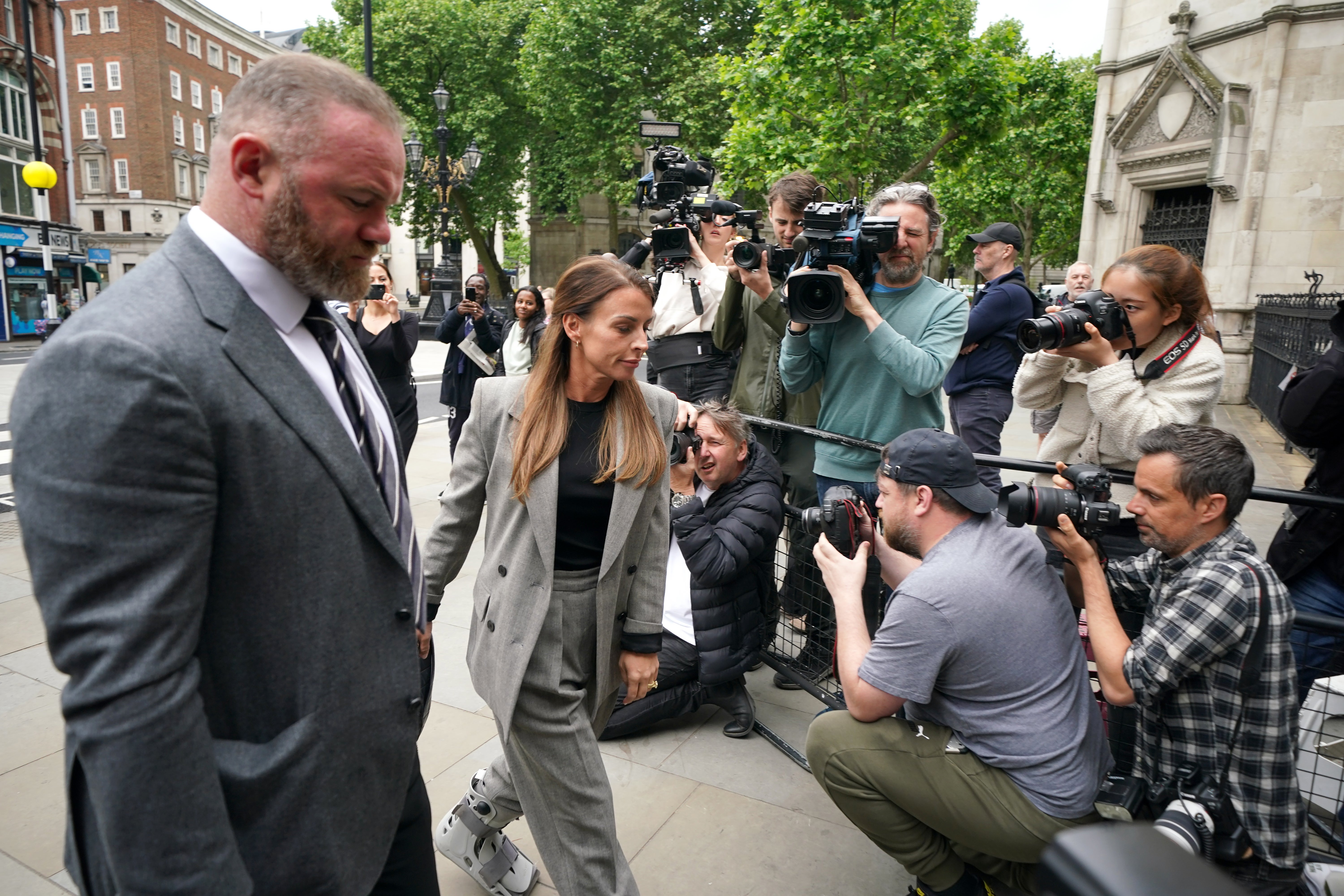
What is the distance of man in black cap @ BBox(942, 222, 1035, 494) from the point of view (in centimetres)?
512

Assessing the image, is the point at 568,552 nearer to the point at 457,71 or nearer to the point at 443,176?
the point at 443,176

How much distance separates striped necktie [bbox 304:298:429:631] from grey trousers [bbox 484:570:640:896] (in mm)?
762

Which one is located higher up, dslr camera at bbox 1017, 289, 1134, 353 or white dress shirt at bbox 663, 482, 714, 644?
dslr camera at bbox 1017, 289, 1134, 353

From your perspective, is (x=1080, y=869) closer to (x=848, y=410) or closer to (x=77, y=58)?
(x=848, y=410)

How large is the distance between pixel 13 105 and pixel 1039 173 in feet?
131

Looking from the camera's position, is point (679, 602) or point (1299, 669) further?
point (679, 602)

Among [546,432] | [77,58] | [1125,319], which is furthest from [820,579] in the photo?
[77,58]

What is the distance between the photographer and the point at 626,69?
1062 inches

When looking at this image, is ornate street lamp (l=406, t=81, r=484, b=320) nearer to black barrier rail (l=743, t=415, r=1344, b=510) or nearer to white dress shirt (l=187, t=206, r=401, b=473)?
black barrier rail (l=743, t=415, r=1344, b=510)

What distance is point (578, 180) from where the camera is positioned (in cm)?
3016

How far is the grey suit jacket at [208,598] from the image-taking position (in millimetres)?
1085

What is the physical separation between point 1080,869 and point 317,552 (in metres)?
1.13

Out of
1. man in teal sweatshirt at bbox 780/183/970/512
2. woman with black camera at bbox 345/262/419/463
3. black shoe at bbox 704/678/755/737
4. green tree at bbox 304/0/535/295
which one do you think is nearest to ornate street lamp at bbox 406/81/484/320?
green tree at bbox 304/0/535/295

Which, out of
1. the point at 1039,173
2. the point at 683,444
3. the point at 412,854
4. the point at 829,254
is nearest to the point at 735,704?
the point at 683,444
